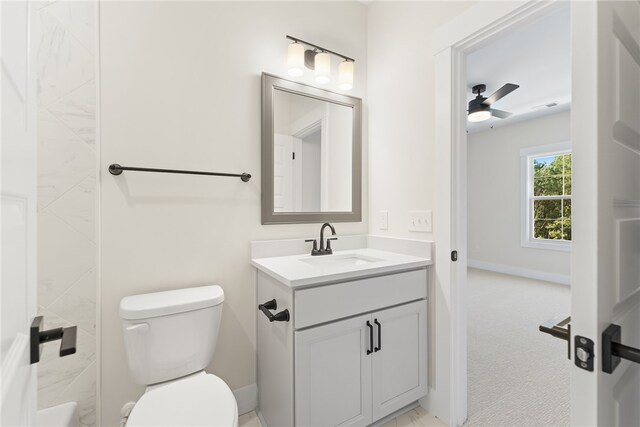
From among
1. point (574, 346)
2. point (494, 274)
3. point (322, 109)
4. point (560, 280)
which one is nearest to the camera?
point (574, 346)

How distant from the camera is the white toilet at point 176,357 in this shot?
106cm

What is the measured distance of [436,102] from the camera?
1616 mm

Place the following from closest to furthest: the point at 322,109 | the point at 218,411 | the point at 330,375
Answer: the point at 218,411 < the point at 330,375 < the point at 322,109

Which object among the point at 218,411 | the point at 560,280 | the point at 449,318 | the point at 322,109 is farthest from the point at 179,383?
Result: the point at 560,280

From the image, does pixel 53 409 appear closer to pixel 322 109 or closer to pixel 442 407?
pixel 442 407

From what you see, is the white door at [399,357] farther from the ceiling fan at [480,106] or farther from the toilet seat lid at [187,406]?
the ceiling fan at [480,106]

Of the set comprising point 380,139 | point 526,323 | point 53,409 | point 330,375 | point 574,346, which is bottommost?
point 526,323

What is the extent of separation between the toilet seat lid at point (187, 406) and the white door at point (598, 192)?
1.03 m

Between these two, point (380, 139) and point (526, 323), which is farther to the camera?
point (526, 323)

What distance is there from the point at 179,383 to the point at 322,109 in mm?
1698

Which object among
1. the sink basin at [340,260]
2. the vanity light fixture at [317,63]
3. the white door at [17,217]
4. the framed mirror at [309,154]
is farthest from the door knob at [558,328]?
the vanity light fixture at [317,63]

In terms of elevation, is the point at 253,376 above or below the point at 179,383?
below

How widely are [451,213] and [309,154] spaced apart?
36.6 inches

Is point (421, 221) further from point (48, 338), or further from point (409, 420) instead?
point (48, 338)
